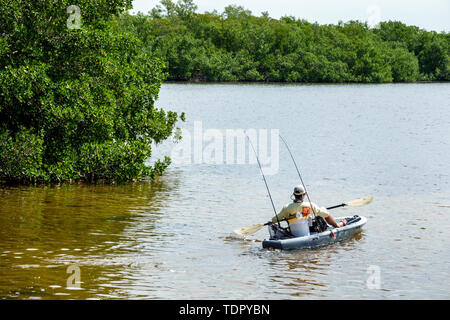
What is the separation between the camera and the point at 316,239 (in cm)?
1717

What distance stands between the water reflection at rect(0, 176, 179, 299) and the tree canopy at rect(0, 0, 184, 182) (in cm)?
95

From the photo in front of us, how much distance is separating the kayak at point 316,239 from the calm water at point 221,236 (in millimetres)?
211

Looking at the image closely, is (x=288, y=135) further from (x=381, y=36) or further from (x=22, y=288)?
(x=381, y=36)

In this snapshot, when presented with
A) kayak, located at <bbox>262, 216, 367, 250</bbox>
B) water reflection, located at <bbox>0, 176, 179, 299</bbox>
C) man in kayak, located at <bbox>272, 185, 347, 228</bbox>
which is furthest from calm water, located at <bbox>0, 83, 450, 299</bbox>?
man in kayak, located at <bbox>272, 185, 347, 228</bbox>

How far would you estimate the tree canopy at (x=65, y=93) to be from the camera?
22.2 m

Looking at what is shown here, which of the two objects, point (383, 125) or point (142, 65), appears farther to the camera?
point (383, 125)

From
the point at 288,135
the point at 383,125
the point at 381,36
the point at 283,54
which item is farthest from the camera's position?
the point at 381,36

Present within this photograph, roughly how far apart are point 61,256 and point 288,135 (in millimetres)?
31618

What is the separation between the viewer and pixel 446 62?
151 metres
